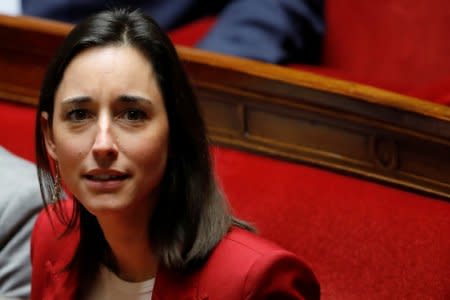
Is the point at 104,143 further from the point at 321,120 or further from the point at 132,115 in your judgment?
the point at 321,120

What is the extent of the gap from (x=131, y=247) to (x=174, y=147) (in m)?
0.09

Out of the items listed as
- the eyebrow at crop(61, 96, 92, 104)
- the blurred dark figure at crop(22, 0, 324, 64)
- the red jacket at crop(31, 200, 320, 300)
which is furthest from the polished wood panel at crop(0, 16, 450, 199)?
the eyebrow at crop(61, 96, 92, 104)

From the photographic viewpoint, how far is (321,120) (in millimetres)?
1030

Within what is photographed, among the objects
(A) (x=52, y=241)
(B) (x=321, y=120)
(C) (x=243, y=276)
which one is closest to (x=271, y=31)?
(B) (x=321, y=120)

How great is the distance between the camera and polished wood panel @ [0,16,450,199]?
0.94m

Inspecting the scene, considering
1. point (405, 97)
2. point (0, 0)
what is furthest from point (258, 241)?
point (0, 0)

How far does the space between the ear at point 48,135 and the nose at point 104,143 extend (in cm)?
7

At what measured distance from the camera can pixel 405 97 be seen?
94 centimetres

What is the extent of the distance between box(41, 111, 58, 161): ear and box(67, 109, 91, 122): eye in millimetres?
46

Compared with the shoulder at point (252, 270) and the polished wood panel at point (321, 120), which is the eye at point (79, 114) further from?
the polished wood panel at point (321, 120)

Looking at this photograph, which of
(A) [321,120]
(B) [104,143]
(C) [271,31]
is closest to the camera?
(B) [104,143]

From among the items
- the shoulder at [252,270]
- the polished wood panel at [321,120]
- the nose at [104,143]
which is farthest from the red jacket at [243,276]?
the polished wood panel at [321,120]

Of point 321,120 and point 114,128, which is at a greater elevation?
point 114,128

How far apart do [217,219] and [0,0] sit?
99cm
